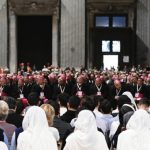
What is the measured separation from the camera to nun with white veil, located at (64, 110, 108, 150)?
754 centimetres

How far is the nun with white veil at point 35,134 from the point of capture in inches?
295

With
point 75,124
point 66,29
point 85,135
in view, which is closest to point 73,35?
point 66,29

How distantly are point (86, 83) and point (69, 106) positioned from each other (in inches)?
400

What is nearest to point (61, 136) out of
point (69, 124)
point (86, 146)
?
point (69, 124)

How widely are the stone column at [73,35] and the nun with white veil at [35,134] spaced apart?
26891 mm

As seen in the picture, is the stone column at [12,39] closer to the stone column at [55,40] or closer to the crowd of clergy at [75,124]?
the stone column at [55,40]

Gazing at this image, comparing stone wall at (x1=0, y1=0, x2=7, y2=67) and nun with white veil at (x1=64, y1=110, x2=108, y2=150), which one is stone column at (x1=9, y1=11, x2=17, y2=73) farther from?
nun with white veil at (x1=64, y1=110, x2=108, y2=150)

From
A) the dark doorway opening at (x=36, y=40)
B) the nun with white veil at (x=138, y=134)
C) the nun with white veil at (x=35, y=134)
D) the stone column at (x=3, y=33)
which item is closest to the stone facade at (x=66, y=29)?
the stone column at (x=3, y=33)

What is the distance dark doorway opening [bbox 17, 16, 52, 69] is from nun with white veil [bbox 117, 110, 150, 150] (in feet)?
98.0

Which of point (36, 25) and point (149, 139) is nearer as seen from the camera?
point (149, 139)

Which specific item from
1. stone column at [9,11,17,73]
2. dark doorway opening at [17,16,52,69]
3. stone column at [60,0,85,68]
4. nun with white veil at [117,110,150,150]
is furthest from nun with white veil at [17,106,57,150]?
dark doorway opening at [17,16,52,69]

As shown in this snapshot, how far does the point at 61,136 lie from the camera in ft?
31.0

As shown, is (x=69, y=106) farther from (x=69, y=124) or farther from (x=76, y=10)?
(x=76, y=10)

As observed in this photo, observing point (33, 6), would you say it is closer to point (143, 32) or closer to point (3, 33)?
point (3, 33)
